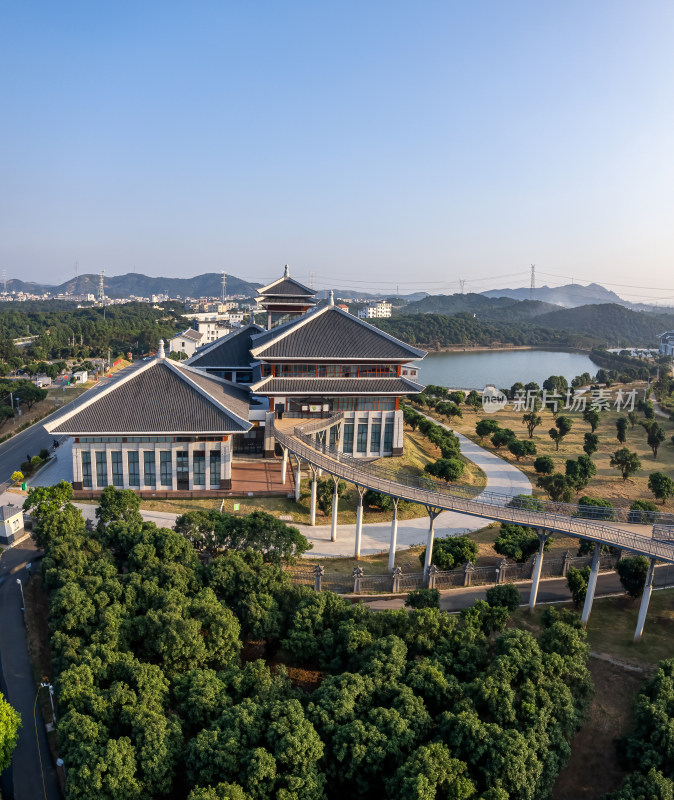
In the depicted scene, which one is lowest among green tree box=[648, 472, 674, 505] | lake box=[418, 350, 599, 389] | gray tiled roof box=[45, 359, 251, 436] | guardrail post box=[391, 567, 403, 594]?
lake box=[418, 350, 599, 389]

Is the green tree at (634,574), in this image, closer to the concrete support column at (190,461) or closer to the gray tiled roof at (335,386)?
the gray tiled roof at (335,386)

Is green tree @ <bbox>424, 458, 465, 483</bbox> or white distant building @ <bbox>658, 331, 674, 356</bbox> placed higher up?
white distant building @ <bbox>658, 331, 674, 356</bbox>

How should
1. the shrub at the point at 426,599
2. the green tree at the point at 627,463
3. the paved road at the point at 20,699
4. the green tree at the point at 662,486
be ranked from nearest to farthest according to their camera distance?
the paved road at the point at 20,699, the shrub at the point at 426,599, the green tree at the point at 662,486, the green tree at the point at 627,463

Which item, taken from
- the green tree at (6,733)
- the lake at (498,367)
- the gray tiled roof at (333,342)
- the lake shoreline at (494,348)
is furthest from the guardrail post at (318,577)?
the lake shoreline at (494,348)

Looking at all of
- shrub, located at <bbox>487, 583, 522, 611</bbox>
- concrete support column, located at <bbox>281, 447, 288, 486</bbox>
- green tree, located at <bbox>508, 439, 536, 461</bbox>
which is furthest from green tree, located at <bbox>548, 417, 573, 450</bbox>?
shrub, located at <bbox>487, 583, 522, 611</bbox>

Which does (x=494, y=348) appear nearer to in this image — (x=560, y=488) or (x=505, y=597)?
(x=560, y=488)

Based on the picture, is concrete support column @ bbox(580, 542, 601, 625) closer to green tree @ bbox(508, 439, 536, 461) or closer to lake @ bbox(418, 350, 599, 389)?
green tree @ bbox(508, 439, 536, 461)
